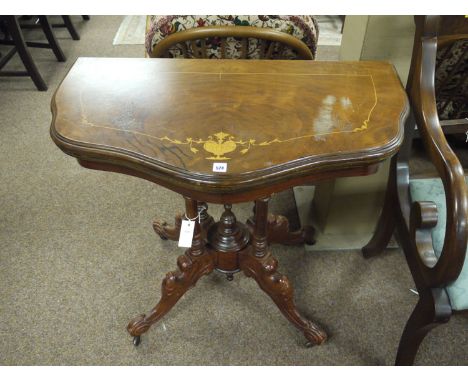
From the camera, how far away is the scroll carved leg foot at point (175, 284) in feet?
3.37

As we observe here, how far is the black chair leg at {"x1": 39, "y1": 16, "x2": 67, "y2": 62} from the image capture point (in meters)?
2.29

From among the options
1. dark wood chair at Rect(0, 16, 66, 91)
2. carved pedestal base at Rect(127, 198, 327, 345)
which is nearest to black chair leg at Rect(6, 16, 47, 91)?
dark wood chair at Rect(0, 16, 66, 91)

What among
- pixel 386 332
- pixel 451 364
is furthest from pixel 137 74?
pixel 451 364

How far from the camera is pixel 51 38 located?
237 centimetres

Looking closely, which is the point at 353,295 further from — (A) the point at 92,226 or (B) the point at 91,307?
(A) the point at 92,226

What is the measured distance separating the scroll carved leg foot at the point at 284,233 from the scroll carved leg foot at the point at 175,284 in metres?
0.20

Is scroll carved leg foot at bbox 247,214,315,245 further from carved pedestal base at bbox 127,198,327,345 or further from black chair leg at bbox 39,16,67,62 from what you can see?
black chair leg at bbox 39,16,67,62

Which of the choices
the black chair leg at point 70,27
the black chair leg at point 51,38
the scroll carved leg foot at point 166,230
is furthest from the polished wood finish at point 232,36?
the black chair leg at point 70,27

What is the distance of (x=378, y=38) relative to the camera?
0.92 meters

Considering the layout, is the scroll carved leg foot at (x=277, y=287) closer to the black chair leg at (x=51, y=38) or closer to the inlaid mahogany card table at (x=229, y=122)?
the inlaid mahogany card table at (x=229, y=122)

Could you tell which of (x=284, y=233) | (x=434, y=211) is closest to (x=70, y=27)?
(x=284, y=233)

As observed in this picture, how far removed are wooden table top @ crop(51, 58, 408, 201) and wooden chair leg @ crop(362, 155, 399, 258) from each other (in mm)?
291

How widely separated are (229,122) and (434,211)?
1.50ft

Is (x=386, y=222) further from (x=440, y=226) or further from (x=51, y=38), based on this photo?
(x=51, y=38)
